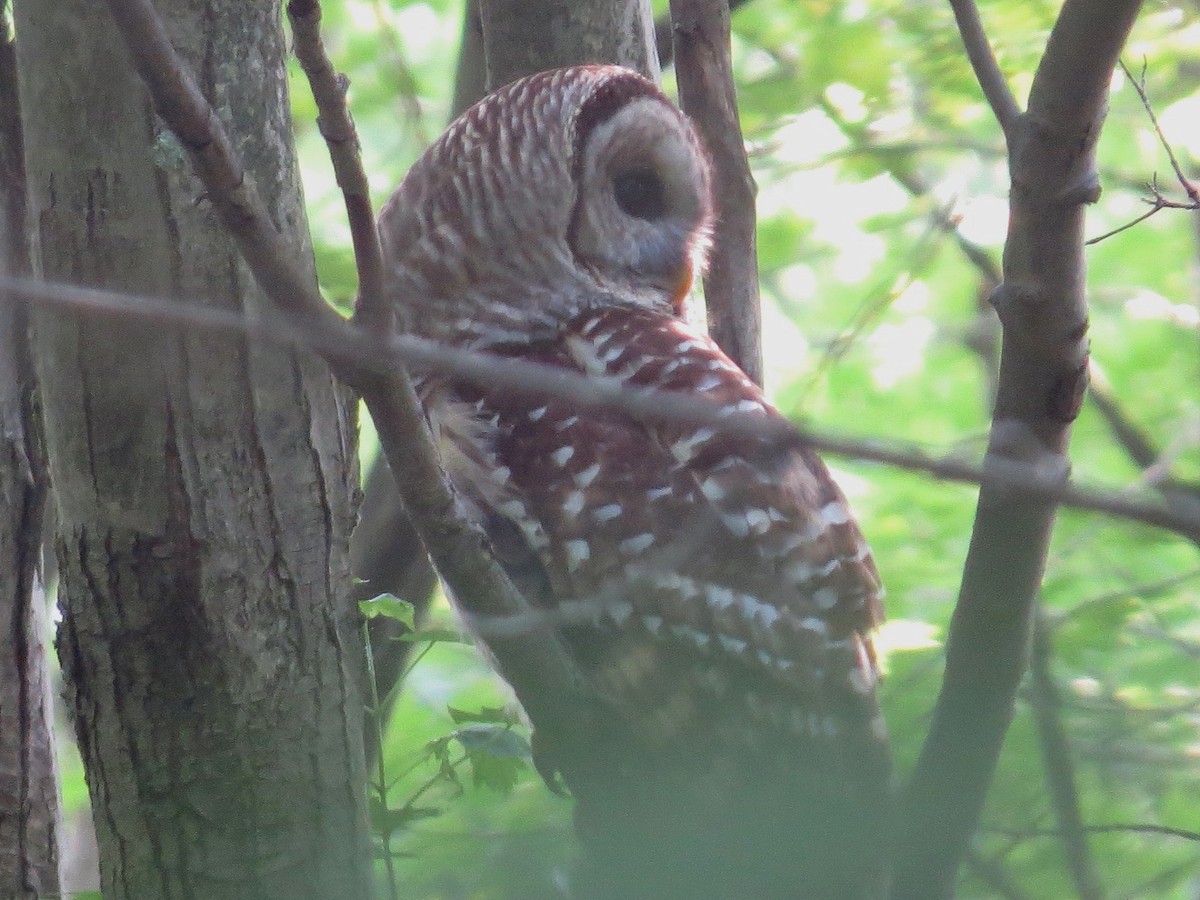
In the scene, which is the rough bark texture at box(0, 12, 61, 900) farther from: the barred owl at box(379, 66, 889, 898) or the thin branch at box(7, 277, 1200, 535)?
the thin branch at box(7, 277, 1200, 535)

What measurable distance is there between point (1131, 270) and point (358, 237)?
7039 millimetres

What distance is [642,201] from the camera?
3.20 metres

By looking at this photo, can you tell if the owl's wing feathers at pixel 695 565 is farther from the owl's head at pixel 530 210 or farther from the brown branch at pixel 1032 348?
the brown branch at pixel 1032 348

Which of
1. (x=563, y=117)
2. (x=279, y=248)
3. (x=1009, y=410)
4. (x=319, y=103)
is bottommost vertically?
(x=1009, y=410)

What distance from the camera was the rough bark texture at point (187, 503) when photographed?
1.89 metres

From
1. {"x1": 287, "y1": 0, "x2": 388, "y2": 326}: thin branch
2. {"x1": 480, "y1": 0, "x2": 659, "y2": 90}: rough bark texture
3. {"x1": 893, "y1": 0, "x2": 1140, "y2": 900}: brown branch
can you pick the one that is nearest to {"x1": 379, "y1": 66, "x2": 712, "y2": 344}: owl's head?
{"x1": 480, "y1": 0, "x2": 659, "y2": 90}: rough bark texture

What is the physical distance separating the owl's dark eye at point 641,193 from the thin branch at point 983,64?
3.43ft

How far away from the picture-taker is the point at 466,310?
9.61 feet

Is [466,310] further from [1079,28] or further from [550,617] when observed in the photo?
[1079,28]

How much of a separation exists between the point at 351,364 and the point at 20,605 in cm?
→ 112

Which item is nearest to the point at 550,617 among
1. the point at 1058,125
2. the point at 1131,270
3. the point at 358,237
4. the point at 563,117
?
the point at 358,237

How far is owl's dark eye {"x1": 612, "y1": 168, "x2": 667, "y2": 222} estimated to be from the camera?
3135 millimetres

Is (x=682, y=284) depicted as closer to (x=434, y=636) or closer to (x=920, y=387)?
(x=434, y=636)

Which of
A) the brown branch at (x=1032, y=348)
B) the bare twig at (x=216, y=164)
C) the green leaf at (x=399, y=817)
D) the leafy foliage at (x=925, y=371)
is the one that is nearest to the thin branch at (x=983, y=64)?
the brown branch at (x=1032, y=348)
